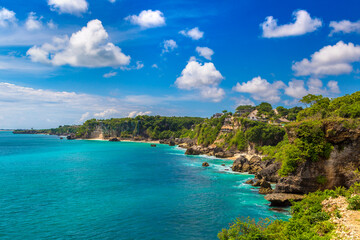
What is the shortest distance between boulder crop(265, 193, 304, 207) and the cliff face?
1.17 m

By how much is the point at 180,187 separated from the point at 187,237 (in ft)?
74.0

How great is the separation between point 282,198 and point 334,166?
8.80m

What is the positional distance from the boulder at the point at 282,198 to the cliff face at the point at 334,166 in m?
1.17

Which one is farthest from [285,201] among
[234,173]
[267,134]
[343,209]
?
[267,134]

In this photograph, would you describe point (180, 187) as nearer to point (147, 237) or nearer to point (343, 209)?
point (147, 237)

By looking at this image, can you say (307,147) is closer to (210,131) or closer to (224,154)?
(224,154)

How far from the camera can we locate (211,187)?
158 ft

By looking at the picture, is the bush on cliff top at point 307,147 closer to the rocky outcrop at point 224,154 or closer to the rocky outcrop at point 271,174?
the rocky outcrop at point 271,174

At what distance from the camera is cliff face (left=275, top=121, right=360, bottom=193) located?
33.4 metres

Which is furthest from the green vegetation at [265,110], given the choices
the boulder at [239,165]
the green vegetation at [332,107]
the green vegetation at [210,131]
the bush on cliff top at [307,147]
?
the bush on cliff top at [307,147]

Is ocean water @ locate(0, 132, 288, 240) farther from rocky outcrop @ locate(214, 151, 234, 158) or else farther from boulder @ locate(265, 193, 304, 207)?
rocky outcrop @ locate(214, 151, 234, 158)

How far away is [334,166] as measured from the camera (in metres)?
34.2

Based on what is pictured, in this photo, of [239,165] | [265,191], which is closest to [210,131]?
[239,165]

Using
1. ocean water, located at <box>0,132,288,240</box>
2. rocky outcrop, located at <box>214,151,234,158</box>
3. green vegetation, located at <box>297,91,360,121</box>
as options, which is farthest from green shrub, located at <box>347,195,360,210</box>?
rocky outcrop, located at <box>214,151,234,158</box>
